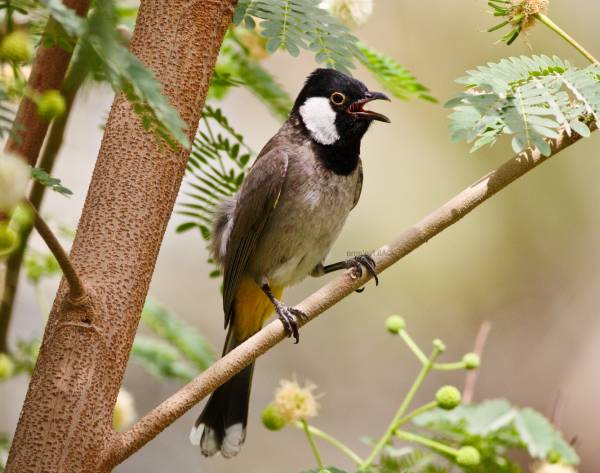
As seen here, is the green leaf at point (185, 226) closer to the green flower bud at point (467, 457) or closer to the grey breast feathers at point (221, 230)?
the grey breast feathers at point (221, 230)

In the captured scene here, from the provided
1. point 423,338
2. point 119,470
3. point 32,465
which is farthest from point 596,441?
point 32,465

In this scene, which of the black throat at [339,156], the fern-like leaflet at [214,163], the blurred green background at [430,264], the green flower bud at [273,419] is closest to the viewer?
the green flower bud at [273,419]

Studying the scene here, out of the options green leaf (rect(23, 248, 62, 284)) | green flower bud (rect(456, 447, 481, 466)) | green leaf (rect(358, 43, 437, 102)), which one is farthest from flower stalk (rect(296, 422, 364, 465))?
green leaf (rect(358, 43, 437, 102))

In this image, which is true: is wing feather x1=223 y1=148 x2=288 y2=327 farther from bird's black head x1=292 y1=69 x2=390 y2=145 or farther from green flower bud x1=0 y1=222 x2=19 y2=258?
green flower bud x1=0 y1=222 x2=19 y2=258

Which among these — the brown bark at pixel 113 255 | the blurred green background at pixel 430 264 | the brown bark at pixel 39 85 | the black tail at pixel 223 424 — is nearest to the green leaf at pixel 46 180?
the brown bark at pixel 113 255

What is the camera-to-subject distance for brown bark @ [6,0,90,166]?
61.4 inches

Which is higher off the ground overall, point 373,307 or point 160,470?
point 373,307

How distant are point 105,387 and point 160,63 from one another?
54 cm

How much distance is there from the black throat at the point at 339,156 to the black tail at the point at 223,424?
0.72m

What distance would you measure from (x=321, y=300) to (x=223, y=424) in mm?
847

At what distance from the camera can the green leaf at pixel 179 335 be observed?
2174 mm

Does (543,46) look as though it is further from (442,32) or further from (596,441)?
(596,441)

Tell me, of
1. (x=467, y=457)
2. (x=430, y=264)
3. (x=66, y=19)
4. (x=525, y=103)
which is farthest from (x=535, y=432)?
(x=430, y=264)

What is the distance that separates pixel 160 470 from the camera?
15.5 ft
